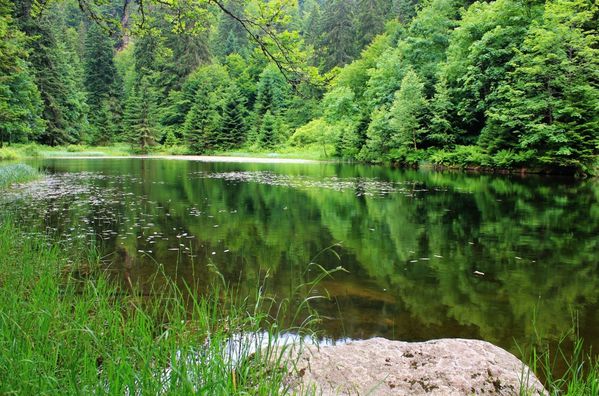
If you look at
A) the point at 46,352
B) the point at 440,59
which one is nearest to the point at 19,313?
the point at 46,352

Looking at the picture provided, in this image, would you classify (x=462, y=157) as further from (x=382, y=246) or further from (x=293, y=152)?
(x=293, y=152)

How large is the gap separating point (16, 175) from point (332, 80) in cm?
1800

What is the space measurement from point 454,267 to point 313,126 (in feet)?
162

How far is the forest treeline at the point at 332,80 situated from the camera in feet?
22.8

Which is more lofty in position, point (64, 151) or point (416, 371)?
point (64, 151)

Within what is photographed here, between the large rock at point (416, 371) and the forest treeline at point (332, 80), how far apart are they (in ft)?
10.2

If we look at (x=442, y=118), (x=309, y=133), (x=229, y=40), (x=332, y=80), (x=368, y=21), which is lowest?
(x=332, y=80)

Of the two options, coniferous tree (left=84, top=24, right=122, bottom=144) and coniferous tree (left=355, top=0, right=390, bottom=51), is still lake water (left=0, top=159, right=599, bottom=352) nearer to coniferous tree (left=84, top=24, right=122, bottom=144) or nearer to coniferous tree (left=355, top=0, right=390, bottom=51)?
coniferous tree (left=355, top=0, right=390, bottom=51)

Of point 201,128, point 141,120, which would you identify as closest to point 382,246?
point 201,128

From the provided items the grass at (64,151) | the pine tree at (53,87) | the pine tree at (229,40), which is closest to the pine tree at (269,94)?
the pine tree at (229,40)

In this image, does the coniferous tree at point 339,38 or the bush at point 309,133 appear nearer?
the bush at point 309,133

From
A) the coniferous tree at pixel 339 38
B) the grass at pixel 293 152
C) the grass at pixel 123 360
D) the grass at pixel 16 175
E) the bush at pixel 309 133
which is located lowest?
the grass at pixel 16 175

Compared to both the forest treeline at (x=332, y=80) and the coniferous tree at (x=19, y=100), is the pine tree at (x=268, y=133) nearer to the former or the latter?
the forest treeline at (x=332, y=80)

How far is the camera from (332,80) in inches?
213
